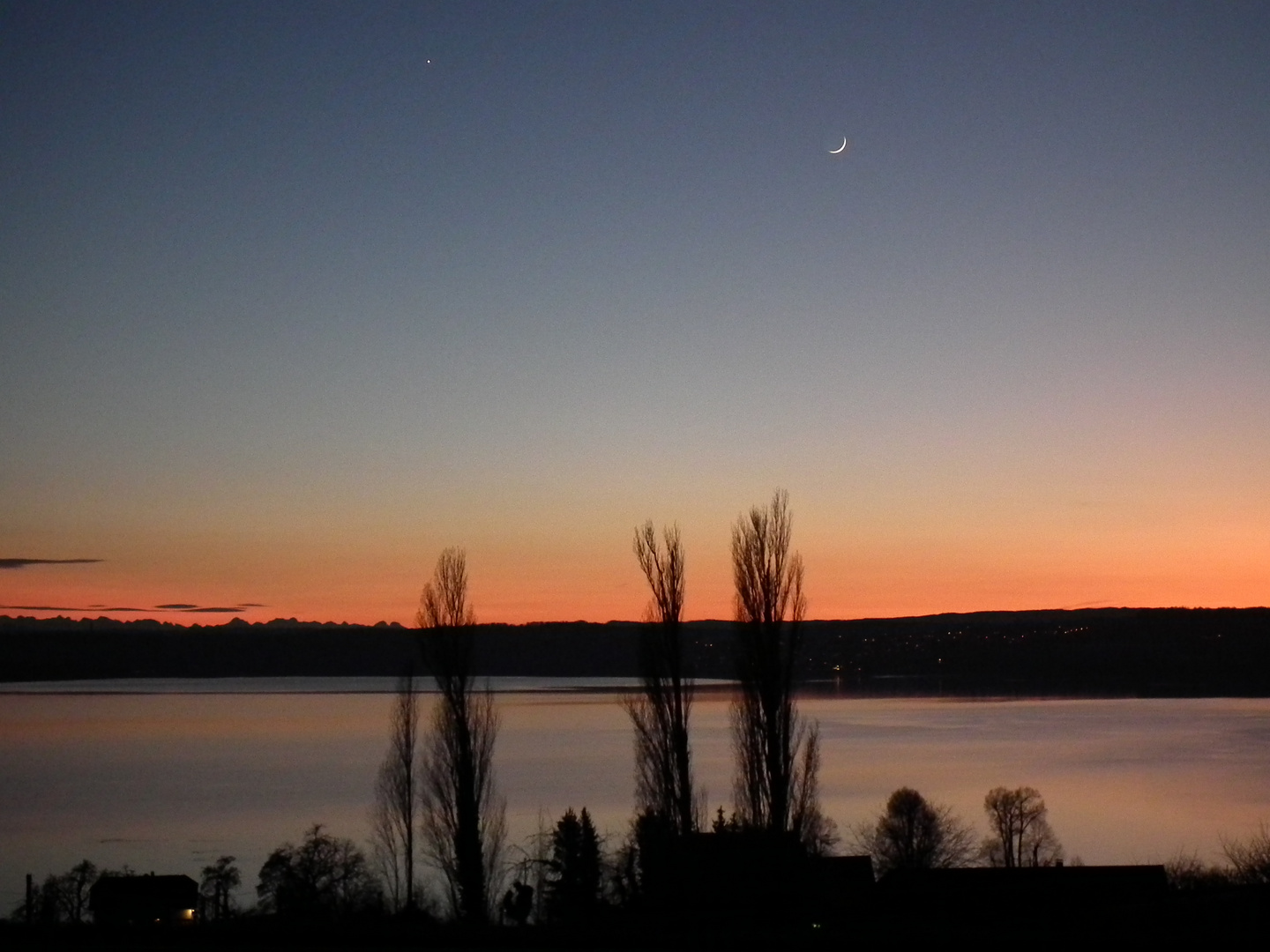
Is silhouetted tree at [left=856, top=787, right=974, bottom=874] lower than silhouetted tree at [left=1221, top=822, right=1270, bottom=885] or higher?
lower

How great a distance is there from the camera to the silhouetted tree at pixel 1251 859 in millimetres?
19828

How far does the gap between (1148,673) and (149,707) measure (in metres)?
116

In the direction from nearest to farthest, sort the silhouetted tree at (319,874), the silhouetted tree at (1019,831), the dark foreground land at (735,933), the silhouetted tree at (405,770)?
1. the dark foreground land at (735,933)
2. the silhouetted tree at (319,874)
3. the silhouetted tree at (405,770)
4. the silhouetted tree at (1019,831)

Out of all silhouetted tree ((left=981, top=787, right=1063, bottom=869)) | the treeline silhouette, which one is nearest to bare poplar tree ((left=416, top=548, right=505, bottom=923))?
the treeline silhouette

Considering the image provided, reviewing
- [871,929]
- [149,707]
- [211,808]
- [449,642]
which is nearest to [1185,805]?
[449,642]

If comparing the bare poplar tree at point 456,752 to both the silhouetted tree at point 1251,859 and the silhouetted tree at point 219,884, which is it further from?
the silhouetted tree at point 1251,859

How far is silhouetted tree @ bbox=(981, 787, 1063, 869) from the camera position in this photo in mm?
39000

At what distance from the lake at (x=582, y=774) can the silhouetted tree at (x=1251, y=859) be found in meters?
1.09

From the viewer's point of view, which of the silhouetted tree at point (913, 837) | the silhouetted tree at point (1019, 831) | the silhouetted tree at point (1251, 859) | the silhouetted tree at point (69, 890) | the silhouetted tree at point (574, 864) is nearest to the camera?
the silhouetted tree at point (1251, 859)

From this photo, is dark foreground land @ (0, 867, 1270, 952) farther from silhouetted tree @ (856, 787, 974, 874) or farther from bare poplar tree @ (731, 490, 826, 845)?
silhouetted tree @ (856, 787, 974, 874)

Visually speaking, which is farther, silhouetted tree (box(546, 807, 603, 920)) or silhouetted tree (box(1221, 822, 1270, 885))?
silhouetted tree (box(546, 807, 603, 920))

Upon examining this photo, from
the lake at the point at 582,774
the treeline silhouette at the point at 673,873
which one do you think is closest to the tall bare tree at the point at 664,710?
the treeline silhouette at the point at 673,873

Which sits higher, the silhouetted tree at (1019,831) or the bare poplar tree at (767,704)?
the bare poplar tree at (767,704)

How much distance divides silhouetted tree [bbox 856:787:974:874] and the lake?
8.11 ft
